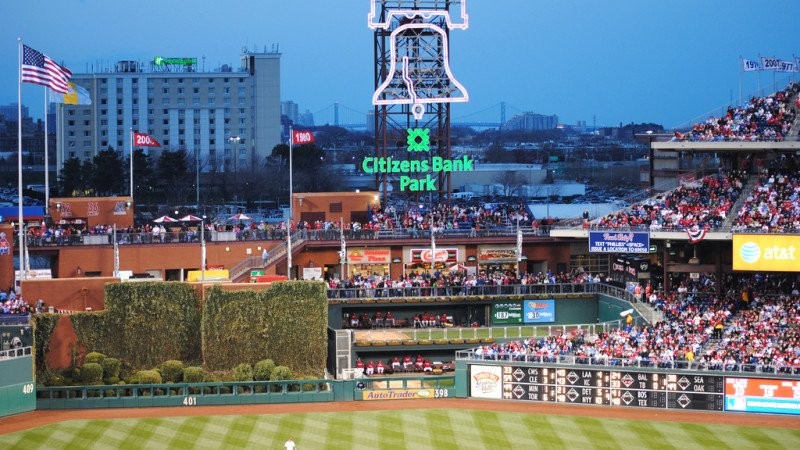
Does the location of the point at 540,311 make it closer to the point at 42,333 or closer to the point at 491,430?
the point at 491,430

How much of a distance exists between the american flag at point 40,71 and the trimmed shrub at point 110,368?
11602 millimetres

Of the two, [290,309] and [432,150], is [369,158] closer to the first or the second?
[432,150]

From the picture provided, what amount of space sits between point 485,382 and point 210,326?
1105 centimetres

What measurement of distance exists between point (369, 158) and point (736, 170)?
18.0 metres

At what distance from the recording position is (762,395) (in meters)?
45.9

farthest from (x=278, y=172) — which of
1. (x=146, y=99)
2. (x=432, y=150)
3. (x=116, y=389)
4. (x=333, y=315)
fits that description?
(x=116, y=389)

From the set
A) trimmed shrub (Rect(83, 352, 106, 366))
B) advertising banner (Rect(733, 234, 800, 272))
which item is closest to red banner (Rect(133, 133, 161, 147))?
trimmed shrub (Rect(83, 352, 106, 366))

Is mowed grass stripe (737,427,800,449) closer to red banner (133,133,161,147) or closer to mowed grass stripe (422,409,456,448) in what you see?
mowed grass stripe (422,409,456,448)

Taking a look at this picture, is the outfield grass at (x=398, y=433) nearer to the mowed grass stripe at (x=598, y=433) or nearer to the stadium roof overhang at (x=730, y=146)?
the mowed grass stripe at (x=598, y=433)

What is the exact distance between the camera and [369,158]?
68188 millimetres

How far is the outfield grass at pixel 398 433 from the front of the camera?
43750 mm

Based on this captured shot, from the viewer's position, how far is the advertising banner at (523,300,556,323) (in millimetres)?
60781

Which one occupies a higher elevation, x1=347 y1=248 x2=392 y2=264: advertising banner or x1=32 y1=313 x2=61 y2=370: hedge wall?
x1=347 y1=248 x2=392 y2=264: advertising banner

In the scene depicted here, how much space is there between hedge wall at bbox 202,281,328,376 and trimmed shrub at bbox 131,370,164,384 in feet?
10.5
